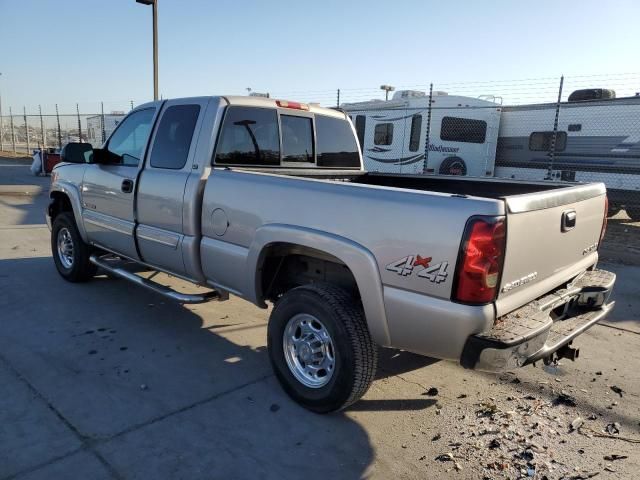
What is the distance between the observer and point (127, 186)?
458 centimetres

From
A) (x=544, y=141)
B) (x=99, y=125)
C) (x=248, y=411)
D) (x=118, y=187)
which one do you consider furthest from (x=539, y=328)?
(x=99, y=125)

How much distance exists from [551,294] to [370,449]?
4.94ft

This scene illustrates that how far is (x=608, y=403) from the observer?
139 inches

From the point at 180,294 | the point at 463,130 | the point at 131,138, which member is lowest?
the point at 180,294

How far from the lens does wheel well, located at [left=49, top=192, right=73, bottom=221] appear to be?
19.6 ft

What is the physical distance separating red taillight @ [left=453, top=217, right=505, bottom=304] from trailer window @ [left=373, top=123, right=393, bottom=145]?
12870 mm

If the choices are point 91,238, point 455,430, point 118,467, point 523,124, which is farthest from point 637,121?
point 118,467

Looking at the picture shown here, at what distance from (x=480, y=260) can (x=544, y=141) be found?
1122cm

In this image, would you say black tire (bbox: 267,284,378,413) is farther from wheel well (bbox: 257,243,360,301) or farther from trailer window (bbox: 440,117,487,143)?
trailer window (bbox: 440,117,487,143)

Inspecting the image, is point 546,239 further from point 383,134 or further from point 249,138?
point 383,134

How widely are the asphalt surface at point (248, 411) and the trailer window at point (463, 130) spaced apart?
9.39 m

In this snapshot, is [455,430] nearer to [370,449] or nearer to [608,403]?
[370,449]

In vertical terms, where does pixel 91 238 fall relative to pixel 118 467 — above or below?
above

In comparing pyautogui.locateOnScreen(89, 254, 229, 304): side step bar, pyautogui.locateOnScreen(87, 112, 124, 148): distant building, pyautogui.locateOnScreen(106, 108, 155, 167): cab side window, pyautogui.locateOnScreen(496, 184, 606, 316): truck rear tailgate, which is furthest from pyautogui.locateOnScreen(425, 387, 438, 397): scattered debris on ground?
pyautogui.locateOnScreen(87, 112, 124, 148): distant building
